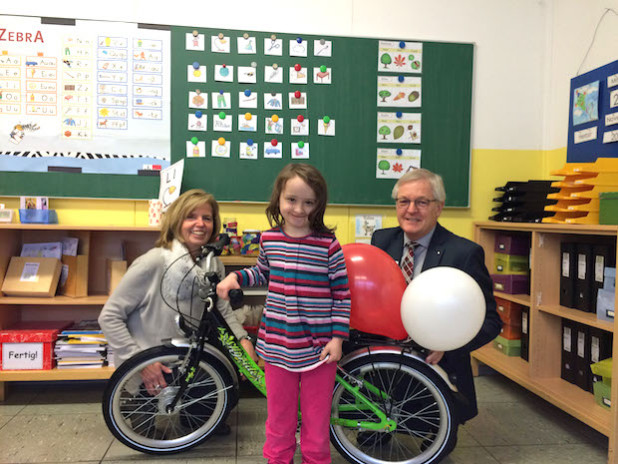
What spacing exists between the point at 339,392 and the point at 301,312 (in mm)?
437

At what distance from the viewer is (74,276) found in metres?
2.61

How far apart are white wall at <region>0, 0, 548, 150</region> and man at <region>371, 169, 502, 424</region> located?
135cm

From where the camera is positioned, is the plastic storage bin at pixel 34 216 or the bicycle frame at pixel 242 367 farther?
the plastic storage bin at pixel 34 216

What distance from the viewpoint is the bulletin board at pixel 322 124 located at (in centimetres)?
281

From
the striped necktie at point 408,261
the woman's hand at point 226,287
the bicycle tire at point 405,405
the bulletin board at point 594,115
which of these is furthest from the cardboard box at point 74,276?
the bulletin board at point 594,115

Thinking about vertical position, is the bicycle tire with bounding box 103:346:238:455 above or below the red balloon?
below

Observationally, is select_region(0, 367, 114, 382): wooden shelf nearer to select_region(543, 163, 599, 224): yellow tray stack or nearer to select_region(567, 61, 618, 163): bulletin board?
select_region(543, 163, 599, 224): yellow tray stack

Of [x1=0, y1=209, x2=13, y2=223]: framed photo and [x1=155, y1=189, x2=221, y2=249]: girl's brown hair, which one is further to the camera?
[x1=0, y1=209, x2=13, y2=223]: framed photo

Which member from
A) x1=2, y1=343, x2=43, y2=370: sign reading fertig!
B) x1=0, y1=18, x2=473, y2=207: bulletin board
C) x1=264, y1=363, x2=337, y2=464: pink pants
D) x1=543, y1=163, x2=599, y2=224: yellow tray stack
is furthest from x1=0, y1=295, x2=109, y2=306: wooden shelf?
x1=543, y1=163, x2=599, y2=224: yellow tray stack

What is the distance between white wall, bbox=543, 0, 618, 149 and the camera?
8.54ft

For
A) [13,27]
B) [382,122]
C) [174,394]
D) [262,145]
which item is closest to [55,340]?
[174,394]

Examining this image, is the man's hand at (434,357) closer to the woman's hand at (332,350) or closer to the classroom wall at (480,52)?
the woman's hand at (332,350)

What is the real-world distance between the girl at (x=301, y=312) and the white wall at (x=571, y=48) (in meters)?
2.12

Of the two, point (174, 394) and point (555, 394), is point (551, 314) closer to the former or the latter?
point (555, 394)
